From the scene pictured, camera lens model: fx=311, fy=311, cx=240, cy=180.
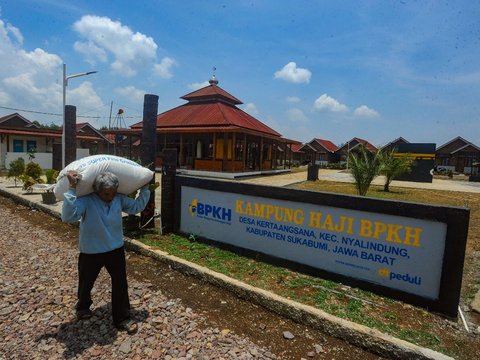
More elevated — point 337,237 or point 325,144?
point 325,144

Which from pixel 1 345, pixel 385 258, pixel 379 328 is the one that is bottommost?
pixel 1 345

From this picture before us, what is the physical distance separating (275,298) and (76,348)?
1.99m

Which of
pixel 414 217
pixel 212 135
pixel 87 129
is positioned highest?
pixel 87 129

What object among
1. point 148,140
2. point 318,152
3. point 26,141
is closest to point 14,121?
point 26,141

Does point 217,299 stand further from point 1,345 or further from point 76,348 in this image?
point 1,345

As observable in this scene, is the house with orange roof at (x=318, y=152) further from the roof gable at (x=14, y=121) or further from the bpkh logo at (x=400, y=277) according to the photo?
the bpkh logo at (x=400, y=277)

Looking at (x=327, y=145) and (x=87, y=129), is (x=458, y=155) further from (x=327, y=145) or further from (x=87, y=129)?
(x=87, y=129)

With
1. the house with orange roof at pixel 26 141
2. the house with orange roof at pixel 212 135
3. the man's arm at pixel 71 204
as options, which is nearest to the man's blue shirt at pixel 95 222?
the man's arm at pixel 71 204

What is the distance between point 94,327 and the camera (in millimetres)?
3068

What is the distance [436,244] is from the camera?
3408mm

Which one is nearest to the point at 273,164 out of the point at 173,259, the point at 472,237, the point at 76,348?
the point at 472,237

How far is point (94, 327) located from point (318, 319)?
7.31 ft

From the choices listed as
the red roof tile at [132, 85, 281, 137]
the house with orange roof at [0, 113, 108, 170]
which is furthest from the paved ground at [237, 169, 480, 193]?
the house with orange roof at [0, 113, 108, 170]

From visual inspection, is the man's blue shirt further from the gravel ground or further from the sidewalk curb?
the sidewalk curb
